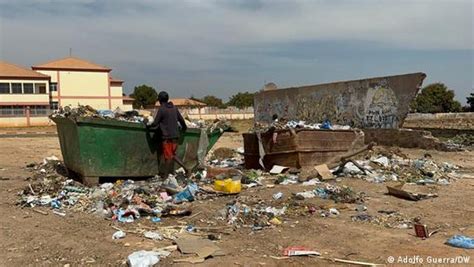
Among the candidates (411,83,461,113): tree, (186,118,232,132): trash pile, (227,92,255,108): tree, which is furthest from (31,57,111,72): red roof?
(186,118,232,132): trash pile

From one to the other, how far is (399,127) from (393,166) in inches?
210

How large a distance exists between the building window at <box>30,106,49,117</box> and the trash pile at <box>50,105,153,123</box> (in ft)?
148

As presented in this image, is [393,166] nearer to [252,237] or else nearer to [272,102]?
[252,237]

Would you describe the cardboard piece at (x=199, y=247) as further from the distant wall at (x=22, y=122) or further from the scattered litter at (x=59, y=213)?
the distant wall at (x=22, y=122)

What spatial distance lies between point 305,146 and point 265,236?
4579mm

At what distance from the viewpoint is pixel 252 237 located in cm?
502

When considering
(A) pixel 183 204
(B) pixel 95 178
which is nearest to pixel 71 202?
(B) pixel 95 178

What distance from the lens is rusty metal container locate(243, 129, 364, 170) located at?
30.8 feet

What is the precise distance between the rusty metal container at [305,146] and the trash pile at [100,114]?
8.51 ft


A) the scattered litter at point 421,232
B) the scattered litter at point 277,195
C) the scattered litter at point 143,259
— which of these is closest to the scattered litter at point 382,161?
the scattered litter at point 277,195

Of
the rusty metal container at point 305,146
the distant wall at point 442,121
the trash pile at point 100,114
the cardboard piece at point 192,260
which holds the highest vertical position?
the trash pile at point 100,114

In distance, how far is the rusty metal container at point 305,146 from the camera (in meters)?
9.39

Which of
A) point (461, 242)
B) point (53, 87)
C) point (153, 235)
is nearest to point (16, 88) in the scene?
point (53, 87)

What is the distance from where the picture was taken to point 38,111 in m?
51.1
